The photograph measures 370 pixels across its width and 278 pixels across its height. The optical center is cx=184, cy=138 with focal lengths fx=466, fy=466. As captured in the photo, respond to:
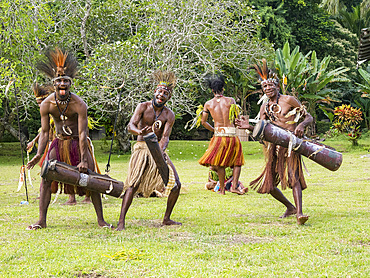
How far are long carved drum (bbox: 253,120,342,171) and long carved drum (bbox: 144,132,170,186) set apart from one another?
1.02 meters

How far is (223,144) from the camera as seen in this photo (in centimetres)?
808

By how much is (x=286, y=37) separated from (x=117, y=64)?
12576 mm

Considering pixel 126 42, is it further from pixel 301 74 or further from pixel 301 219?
pixel 301 219

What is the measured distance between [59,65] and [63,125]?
2.13ft

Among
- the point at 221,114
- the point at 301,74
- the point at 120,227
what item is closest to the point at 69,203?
the point at 120,227

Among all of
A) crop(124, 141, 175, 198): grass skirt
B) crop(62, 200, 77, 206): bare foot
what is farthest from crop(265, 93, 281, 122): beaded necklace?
crop(62, 200, 77, 206): bare foot

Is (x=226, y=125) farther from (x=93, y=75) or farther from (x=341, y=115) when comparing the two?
(x=341, y=115)

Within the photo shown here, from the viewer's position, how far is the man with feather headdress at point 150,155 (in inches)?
196

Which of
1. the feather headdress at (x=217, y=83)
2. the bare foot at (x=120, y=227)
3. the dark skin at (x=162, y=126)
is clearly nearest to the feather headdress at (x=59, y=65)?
the dark skin at (x=162, y=126)

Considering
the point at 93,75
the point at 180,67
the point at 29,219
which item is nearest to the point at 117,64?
the point at 93,75

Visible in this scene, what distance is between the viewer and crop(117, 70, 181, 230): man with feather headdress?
4988 millimetres

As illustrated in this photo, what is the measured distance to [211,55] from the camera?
45.5ft

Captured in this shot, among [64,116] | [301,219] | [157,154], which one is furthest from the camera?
[64,116]

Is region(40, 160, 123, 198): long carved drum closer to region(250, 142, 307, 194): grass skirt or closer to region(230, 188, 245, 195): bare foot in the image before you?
region(250, 142, 307, 194): grass skirt
